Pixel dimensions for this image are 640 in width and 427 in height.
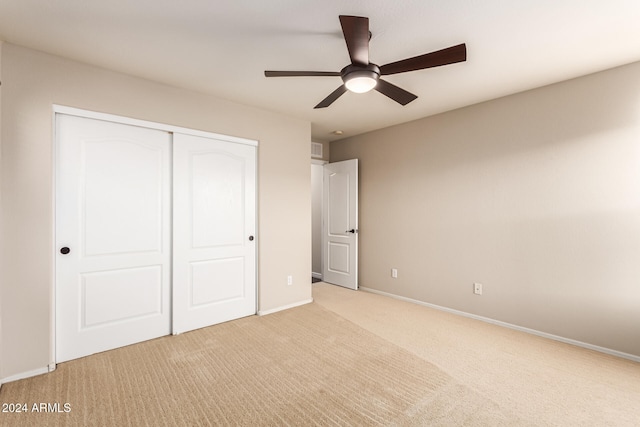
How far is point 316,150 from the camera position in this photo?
5.18 m

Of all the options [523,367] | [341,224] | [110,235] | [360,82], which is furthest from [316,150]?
[523,367]

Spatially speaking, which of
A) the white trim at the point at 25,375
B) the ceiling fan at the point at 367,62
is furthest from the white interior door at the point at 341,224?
the white trim at the point at 25,375

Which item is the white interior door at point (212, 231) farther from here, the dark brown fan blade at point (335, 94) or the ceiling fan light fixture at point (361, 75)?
the ceiling fan light fixture at point (361, 75)

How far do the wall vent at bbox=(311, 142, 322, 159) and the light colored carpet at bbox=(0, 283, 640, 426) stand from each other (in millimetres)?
3044

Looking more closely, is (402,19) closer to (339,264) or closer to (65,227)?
(65,227)

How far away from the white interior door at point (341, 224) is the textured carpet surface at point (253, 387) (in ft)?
6.69

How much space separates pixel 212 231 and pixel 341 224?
234 centimetres

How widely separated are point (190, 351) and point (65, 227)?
1.49 m

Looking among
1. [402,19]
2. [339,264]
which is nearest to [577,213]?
[402,19]

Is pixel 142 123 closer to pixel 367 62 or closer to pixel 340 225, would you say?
pixel 367 62

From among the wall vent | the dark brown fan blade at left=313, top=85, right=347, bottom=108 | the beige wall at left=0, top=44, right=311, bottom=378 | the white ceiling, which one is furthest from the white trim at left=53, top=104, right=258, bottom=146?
the wall vent

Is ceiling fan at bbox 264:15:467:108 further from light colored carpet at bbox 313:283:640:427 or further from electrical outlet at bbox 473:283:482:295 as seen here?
electrical outlet at bbox 473:283:482:295

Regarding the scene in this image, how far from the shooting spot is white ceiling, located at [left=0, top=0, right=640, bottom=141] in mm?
1827

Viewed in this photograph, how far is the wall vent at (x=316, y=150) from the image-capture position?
5.13 m
